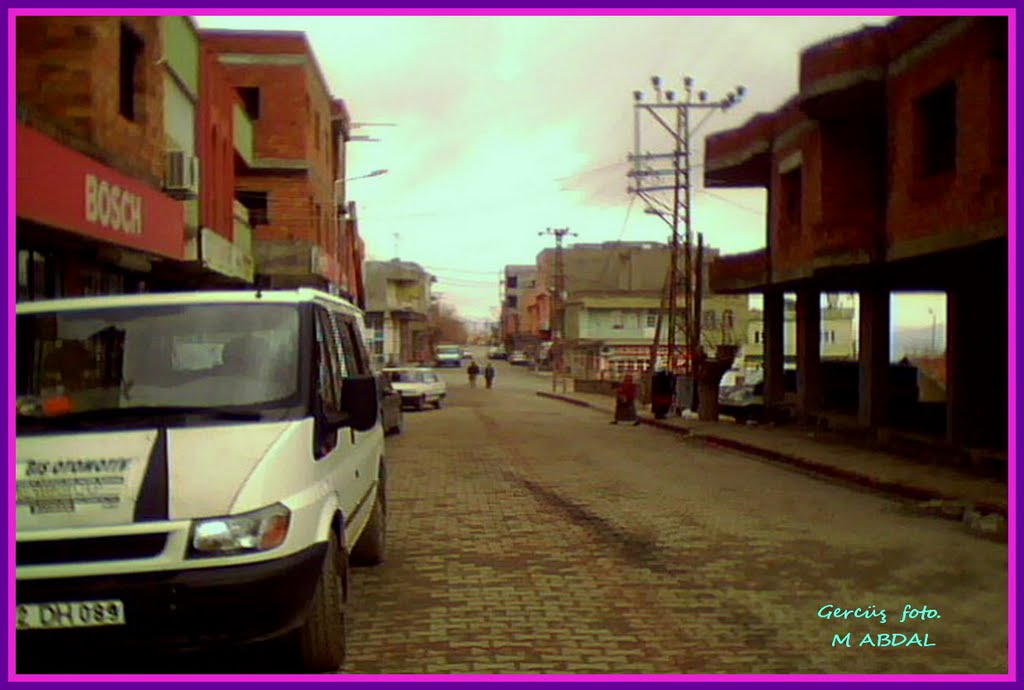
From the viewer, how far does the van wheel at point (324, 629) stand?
5.11m

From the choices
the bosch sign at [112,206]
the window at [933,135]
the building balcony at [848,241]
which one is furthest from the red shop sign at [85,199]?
the building balcony at [848,241]

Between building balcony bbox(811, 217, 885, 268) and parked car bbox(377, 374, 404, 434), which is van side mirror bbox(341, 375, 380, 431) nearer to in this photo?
parked car bbox(377, 374, 404, 434)

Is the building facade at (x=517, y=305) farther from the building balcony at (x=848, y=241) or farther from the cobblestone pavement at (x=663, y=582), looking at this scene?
the cobblestone pavement at (x=663, y=582)

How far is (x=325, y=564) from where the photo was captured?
5195 mm

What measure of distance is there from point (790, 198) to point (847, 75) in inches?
259

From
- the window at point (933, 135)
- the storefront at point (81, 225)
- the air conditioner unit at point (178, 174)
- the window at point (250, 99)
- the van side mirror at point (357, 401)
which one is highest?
the window at point (250, 99)

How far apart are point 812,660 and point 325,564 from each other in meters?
2.63

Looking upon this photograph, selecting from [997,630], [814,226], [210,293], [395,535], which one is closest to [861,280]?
[814,226]

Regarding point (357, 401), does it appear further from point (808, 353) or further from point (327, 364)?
point (808, 353)

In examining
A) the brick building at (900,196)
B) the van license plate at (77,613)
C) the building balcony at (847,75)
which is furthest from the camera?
the building balcony at (847,75)

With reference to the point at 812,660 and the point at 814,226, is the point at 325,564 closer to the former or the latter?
the point at 812,660

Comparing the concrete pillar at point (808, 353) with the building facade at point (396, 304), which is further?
the building facade at point (396, 304)

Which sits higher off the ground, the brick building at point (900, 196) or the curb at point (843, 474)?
the brick building at point (900, 196)

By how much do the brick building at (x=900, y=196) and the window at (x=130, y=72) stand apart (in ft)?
38.3
